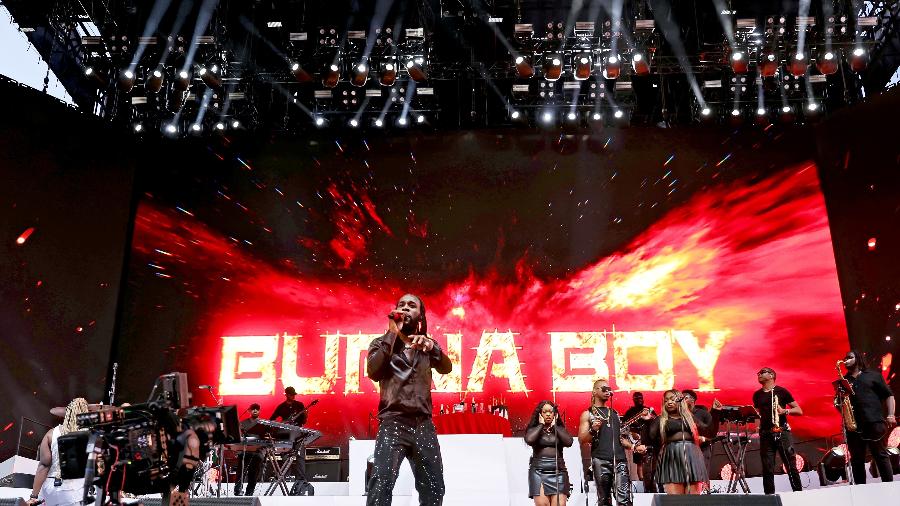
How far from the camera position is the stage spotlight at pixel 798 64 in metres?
10.7

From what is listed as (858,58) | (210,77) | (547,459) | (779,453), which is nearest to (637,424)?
(779,453)

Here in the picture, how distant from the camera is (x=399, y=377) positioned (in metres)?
4.40

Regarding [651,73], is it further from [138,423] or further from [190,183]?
[138,423]

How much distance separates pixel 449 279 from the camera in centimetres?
1239

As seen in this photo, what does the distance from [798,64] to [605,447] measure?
6499 mm

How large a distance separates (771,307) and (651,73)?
3895 mm

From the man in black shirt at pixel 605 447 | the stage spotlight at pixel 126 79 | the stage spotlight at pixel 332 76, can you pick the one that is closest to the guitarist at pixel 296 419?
the man in black shirt at pixel 605 447

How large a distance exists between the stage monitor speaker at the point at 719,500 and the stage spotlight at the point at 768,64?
7.31 m

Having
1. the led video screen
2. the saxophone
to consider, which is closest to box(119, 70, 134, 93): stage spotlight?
the led video screen

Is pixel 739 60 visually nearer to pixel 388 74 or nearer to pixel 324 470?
pixel 388 74

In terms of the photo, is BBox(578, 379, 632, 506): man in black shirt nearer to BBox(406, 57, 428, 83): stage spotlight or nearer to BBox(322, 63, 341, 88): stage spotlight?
BBox(406, 57, 428, 83): stage spotlight

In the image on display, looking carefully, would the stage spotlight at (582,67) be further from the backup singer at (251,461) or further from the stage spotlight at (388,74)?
the backup singer at (251,461)

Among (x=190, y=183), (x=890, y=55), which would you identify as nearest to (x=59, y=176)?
(x=190, y=183)

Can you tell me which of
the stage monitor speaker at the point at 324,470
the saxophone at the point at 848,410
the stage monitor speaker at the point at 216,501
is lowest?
the stage monitor speaker at the point at 324,470
